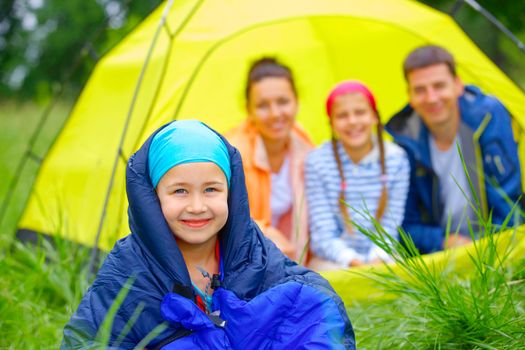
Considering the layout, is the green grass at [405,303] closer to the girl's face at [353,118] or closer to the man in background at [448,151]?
the man in background at [448,151]

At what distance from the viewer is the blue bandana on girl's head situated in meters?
1.81

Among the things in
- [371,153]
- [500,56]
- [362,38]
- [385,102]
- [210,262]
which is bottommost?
[210,262]

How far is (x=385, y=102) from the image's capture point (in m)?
4.01

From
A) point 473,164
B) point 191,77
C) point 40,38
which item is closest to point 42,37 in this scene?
point 40,38

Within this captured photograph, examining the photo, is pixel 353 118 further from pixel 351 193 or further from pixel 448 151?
pixel 448 151

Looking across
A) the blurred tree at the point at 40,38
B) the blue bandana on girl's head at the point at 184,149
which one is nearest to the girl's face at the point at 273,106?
the blue bandana on girl's head at the point at 184,149

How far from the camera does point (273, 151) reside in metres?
3.23

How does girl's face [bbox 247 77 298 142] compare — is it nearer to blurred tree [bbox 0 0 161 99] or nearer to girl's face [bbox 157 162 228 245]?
girl's face [bbox 157 162 228 245]

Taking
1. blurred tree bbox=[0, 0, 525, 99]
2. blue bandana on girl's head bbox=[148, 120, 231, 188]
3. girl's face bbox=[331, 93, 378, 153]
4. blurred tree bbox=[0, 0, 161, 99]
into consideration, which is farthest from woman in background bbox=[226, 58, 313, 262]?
blurred tree bbox=[0, 0, 161, 99]

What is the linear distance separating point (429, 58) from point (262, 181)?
0.83 meters

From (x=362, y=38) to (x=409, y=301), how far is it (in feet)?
6.84

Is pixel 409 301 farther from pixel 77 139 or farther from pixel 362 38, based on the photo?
pixel 362 38

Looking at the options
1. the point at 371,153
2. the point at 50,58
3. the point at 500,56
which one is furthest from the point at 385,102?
the point at 50,58

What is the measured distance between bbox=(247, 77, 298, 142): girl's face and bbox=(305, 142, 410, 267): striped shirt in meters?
0.17
